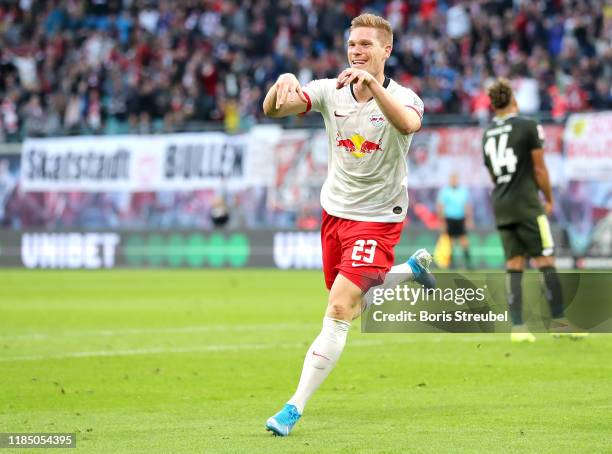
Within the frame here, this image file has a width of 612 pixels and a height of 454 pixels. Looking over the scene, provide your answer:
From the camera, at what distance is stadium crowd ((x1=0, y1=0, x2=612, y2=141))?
1119 inches

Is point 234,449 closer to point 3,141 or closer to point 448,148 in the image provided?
point 448,148

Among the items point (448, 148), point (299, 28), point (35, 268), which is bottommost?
point (35, 268)

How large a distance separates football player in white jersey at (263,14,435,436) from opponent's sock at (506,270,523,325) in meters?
3.48

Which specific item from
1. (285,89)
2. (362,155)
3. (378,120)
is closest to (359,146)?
(362,155)

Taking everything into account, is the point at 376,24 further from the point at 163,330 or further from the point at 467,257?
the point at 467,257

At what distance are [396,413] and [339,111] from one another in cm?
195

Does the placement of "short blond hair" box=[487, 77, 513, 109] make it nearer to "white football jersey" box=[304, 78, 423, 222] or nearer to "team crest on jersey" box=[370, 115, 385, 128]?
"white football jersey" box=[304, 78, 423, 222]

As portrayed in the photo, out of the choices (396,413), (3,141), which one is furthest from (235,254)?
(396,413)

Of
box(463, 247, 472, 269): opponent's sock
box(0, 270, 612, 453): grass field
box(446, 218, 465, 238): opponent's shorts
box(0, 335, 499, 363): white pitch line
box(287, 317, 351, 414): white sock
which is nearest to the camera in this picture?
box(0, 270, 612, 453): grass field

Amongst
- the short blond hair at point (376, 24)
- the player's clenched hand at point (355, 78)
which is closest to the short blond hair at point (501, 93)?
the short blond hair at point (376, 24)

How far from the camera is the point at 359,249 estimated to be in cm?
732

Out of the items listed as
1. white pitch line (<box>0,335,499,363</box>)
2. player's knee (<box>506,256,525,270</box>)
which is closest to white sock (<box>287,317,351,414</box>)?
white pitch line (<box>0,335,499,363</box>)

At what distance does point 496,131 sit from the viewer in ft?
39.9

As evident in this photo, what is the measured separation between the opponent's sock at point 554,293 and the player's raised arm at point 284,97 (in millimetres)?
4460
